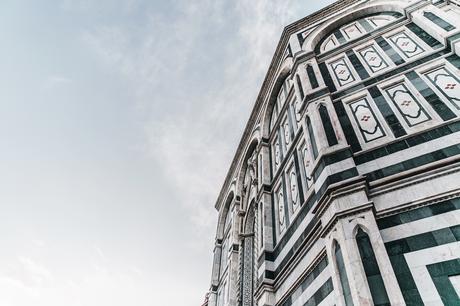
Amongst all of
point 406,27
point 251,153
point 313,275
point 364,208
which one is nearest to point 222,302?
point 251,153

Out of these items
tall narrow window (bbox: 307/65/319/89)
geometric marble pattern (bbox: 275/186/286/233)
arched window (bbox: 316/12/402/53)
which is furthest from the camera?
arched window (bbox: 316/12/402/53)

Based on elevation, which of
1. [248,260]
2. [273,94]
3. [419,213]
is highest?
[273,94]

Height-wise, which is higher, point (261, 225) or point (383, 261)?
point (261, 225)

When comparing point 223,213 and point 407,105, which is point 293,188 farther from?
point 223,213

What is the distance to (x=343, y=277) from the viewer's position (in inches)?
171

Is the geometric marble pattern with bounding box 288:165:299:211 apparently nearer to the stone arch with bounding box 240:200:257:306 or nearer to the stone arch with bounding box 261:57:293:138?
the stone arch with bounding box 240:200:257:306

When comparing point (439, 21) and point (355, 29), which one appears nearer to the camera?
point (439, 21)

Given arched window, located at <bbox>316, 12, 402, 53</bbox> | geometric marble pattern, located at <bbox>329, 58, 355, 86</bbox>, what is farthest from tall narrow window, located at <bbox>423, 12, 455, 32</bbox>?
geometric marble pattern, located at <bbox>329, 58, 355, 86</bbox>

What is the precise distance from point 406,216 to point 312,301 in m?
2.14

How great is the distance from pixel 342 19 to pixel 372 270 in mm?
8689

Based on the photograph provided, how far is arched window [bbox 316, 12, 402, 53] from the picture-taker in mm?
9266

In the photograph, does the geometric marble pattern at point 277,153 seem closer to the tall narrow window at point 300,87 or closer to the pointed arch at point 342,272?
the tall narrow window at point 300,87

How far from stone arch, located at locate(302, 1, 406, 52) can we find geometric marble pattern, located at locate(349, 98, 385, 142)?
3.25 m

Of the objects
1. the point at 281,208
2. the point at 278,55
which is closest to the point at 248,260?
the point at 281,208
